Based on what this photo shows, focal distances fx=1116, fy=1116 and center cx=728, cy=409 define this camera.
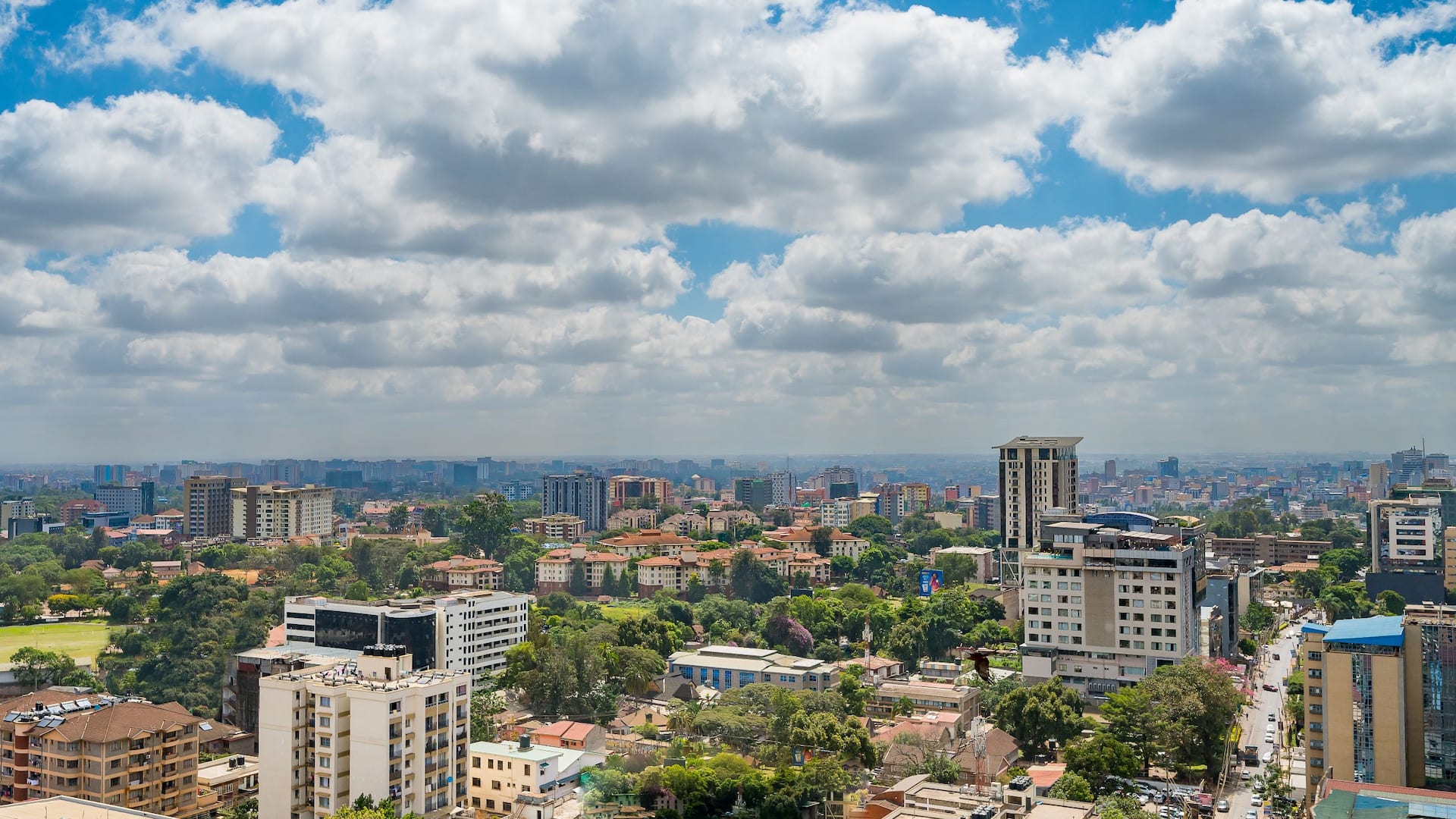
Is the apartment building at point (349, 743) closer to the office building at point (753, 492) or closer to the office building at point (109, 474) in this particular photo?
the office building at point (753, 492)

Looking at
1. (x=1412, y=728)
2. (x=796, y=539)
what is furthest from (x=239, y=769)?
(x=796, y=539)

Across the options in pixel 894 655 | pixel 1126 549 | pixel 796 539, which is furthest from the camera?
pixel 796 539

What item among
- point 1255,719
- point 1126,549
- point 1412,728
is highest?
point 1126,549

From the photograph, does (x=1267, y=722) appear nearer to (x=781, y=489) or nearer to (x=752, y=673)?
(x=752, y=673)

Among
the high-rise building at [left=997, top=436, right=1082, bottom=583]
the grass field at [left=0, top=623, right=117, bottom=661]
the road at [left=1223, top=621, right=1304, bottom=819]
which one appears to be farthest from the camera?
the high-rise building at [left=997, top=436, right=1082, bottom=583]

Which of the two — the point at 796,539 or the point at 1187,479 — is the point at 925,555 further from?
the point at 1187,479

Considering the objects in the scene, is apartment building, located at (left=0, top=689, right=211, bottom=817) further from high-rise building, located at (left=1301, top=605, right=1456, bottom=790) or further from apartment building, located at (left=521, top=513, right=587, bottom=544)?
apartment building, located at (left=521, top=513, right=587, bottom=544)

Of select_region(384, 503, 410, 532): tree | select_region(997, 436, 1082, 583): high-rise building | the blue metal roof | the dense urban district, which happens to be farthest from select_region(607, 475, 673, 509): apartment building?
the blue metal roof
